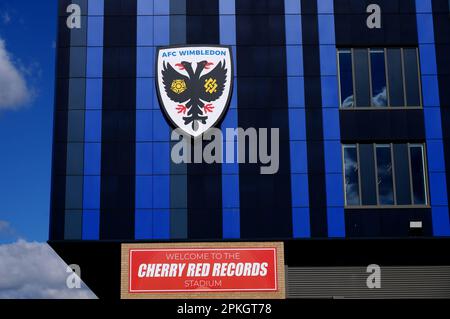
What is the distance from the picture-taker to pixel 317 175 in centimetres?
3697

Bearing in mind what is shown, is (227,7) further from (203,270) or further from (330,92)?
(203,270)

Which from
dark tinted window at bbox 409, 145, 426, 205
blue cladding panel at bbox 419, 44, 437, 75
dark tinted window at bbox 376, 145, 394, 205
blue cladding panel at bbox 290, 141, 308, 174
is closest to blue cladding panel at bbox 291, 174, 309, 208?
blue cladding panel at bbox 290, 141, 308, 174

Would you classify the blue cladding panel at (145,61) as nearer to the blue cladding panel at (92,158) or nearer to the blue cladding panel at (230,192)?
the blue cladding panel at (92,158)

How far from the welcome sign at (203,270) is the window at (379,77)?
8.65m

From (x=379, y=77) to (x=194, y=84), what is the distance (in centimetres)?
927

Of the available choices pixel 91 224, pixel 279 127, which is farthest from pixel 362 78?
pixel 91 224

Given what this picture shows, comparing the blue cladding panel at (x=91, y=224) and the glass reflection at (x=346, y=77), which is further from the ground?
the glass reflection at (x=346, y=77)

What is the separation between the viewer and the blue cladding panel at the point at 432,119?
1439 inches

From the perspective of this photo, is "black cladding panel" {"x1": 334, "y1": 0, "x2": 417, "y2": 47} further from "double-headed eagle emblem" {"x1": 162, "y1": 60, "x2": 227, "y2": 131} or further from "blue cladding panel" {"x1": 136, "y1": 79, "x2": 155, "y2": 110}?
"blue cladding panel" {"x1": 136, "y1": 79, "x2": 155, "y2": 110}

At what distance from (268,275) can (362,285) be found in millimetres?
4782

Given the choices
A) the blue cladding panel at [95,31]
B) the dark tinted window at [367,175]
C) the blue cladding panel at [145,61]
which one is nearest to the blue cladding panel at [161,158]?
the blue cladding panel at [145,61]

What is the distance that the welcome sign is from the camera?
117 feet

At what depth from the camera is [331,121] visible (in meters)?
37.5

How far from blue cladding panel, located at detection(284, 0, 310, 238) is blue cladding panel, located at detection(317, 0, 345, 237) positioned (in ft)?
3.44
